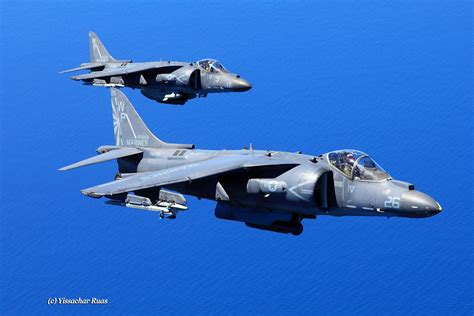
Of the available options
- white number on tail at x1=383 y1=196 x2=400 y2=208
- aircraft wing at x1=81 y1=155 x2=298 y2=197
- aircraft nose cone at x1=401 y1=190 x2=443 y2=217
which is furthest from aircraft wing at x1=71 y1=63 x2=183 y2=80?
aircraft nose cone at x1=401 y1=190 x2=443 y2=217

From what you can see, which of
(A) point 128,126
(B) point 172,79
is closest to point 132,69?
(B) point 172,79

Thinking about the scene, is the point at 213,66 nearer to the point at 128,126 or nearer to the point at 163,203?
the point at 128,126

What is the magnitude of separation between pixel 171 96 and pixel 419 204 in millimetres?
9222

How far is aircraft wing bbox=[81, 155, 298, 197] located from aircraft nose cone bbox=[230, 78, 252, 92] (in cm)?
457

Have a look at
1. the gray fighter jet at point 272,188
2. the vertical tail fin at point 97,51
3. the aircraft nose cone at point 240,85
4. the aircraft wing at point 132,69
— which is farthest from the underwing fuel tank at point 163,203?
the vertical tail fin at point 97,51

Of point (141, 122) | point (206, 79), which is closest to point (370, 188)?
point (141, 122)

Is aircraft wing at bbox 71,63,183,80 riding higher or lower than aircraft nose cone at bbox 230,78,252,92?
higher

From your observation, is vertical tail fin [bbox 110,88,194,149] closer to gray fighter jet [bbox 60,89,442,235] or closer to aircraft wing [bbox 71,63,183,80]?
gray fighter jet [bbox 60,89,442,235]

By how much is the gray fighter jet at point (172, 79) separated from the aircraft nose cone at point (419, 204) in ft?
23.7

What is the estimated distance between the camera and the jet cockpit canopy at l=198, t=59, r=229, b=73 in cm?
2100

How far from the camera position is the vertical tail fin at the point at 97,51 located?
26.0 metres

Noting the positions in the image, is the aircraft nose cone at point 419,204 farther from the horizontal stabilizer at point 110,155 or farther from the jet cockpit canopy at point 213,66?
the jet cockpit canopy at point 213,66

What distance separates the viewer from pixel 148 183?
1568cm

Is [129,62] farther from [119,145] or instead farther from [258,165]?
[258,165]
